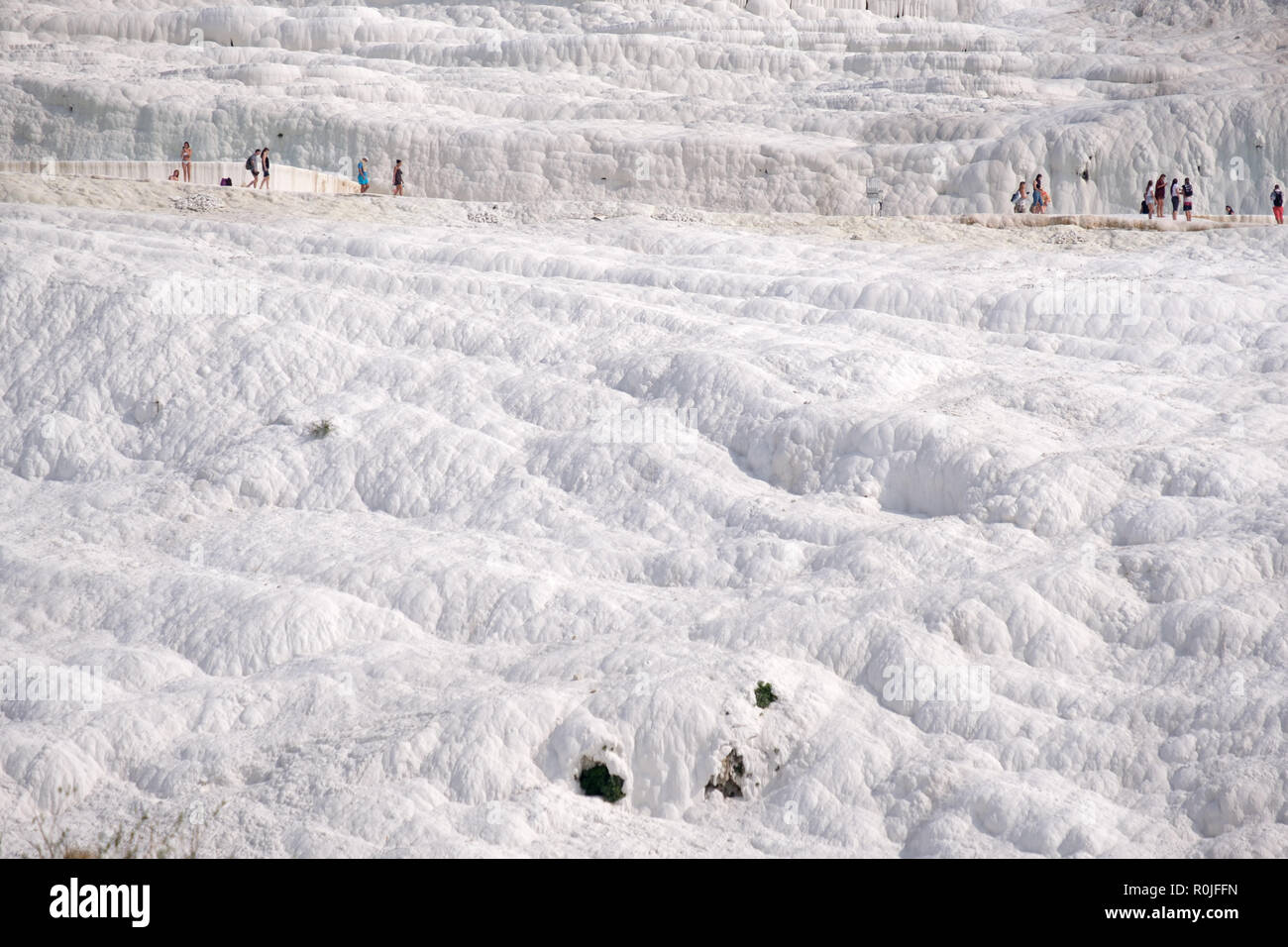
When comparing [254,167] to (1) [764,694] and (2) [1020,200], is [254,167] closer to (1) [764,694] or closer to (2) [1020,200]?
(2) [1020,200]

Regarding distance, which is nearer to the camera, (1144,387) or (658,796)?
(658,796)

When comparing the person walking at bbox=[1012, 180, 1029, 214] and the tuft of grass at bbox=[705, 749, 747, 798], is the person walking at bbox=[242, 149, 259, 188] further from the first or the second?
the tuft of grass at bbox=[705, 749, 747, 798]

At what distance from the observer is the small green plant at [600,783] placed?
12.2 m

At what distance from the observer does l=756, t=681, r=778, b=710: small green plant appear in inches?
499

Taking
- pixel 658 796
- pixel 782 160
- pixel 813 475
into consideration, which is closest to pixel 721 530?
pixel 813 475

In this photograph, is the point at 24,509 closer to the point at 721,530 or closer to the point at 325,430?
the point at 325,430

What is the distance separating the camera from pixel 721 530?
15.3 m

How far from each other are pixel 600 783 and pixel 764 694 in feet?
5.53

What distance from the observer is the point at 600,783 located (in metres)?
12.2

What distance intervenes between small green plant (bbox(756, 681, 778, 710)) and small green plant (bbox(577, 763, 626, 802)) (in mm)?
1425

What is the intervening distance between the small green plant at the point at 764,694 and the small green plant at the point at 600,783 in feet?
4.68

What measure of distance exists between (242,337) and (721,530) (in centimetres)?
754

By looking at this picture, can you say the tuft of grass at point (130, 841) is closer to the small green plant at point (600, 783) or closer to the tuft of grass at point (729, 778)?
the small green plant at point (600, 783)

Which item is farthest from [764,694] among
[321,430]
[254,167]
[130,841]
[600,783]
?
[254,167]
